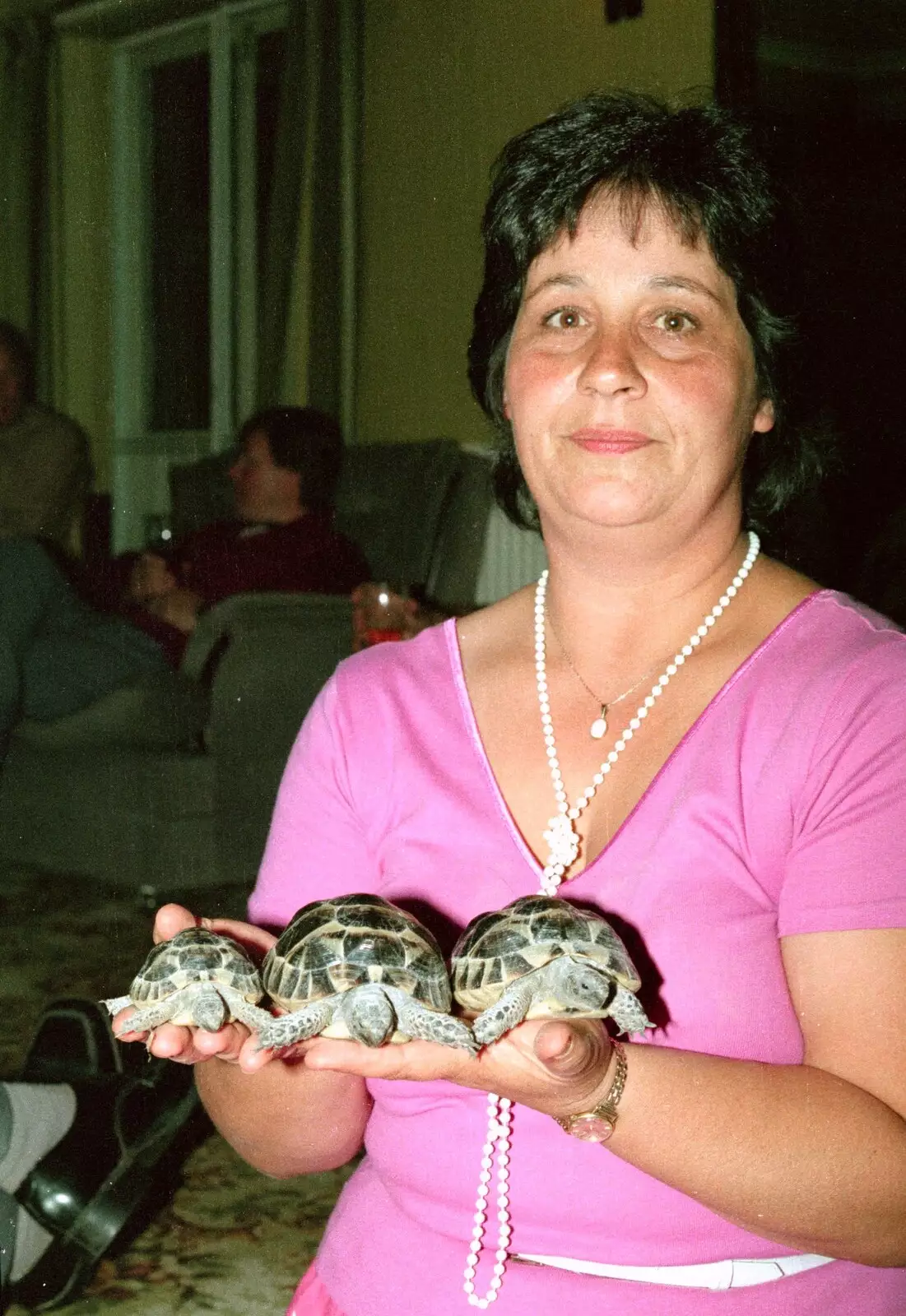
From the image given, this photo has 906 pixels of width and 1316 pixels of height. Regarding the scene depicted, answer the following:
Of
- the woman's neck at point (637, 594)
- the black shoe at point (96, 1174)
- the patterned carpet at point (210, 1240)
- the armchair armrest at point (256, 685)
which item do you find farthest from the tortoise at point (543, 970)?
the armchair armrest at point (256, 685)

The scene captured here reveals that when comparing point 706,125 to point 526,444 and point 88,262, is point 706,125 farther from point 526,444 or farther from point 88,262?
point 88,262

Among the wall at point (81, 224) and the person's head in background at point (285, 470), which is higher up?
the wall at point (81, 224)

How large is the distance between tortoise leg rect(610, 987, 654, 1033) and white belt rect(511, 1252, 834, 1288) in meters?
0.18

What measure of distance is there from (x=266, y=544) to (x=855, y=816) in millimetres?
2578

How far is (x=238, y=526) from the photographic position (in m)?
3.44

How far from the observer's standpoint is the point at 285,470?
3357mm

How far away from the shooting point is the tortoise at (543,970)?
73 centimetres

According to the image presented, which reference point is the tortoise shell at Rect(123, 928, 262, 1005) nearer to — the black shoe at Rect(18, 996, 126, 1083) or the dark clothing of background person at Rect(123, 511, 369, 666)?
the black shoe at Rect(18, 996, 126, 1083)

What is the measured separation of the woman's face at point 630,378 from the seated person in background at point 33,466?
98.7 inches

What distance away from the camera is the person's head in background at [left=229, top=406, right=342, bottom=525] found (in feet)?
11.0

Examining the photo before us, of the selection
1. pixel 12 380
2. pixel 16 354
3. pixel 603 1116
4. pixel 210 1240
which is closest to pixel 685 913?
pixel 603 1116

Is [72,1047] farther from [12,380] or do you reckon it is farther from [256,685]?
[12,380]

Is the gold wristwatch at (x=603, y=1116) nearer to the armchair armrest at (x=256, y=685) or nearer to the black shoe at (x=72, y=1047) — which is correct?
the black shoe at (x=72, y=1047)

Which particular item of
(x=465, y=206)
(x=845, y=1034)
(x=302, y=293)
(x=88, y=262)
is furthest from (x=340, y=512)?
(x=845, y=1034)
